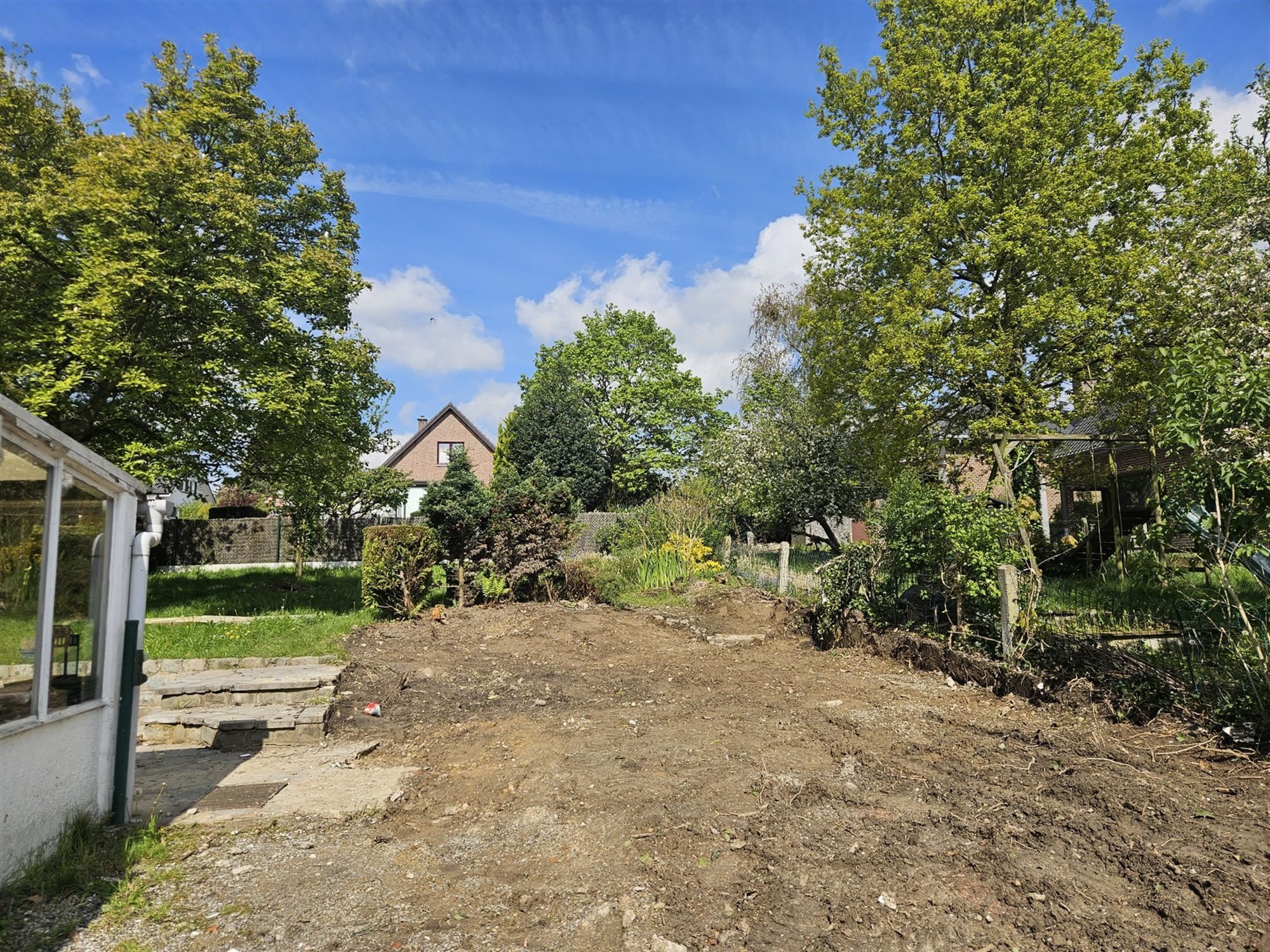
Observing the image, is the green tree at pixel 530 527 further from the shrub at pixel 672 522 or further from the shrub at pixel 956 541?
the shrub at pixel 956 541

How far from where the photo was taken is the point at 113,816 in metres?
4.07

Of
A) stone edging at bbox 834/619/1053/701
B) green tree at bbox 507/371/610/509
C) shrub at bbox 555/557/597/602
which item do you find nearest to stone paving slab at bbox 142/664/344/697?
shrub at bbox 555/557/597/602

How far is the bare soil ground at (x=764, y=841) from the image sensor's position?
297 cm

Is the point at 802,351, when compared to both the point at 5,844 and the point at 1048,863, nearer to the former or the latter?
the point at 1048,863

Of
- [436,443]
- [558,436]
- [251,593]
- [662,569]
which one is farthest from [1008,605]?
[436,443]

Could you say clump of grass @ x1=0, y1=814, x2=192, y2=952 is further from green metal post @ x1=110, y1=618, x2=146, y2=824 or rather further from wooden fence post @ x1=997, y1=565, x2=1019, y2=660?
wooden fence post @ x1=997, y1=565, x2=1019, y2=660

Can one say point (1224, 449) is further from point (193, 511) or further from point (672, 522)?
point (193, 511)

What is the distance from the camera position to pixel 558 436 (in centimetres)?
3011

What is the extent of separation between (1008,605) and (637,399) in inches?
1149

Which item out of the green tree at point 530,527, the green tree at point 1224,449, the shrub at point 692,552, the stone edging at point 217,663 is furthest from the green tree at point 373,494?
the green tree at point 1224,449

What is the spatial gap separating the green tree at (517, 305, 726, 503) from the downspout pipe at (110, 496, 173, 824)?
29.4 metres

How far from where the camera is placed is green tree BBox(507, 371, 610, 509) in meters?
30.0

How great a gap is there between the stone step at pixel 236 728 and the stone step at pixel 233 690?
0.40 meters

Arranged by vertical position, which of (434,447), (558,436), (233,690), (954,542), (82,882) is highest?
(434,447)
